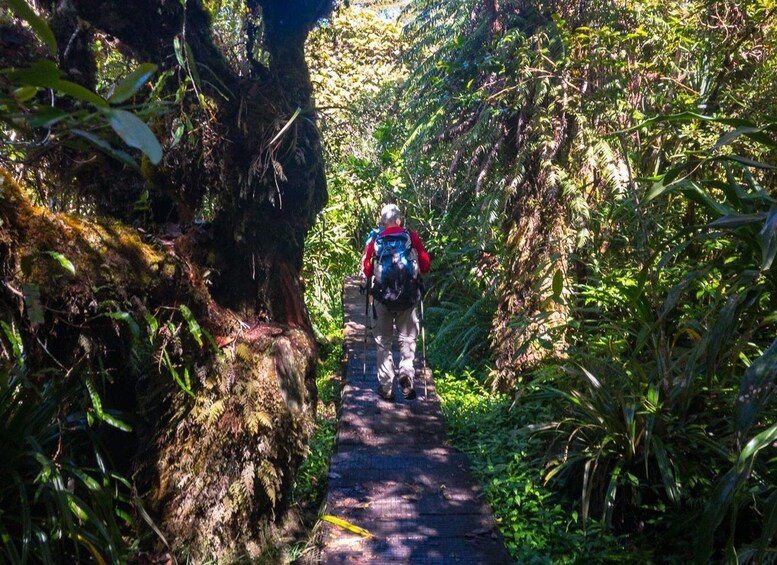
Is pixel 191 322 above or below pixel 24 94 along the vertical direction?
below

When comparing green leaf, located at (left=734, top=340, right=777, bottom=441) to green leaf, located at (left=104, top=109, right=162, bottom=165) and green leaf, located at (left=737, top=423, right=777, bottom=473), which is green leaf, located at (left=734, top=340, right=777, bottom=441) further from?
green leaf, located at (left=104, top=109, right=162, bottom=165)

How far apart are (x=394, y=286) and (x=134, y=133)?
5.07 metres

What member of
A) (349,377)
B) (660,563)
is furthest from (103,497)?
(349,377)

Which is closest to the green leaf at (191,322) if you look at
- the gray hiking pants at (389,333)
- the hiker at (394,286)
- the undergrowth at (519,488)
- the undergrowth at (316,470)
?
the undergrowth at (316,470)

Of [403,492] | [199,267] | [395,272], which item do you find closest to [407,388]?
[395,272]

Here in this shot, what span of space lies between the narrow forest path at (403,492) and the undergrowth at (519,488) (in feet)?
0.35

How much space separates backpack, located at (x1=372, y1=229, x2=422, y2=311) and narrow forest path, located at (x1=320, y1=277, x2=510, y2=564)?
3.41ft

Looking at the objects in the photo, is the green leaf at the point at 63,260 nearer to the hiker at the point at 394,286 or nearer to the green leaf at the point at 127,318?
the green leaf at the point at 127,318

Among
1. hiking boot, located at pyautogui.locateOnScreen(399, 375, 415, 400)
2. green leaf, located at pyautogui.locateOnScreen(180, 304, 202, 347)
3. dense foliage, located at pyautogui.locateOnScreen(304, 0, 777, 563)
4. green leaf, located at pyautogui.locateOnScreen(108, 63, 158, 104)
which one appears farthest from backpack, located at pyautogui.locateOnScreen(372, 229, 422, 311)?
green leaf, located at pyautogui.locateOnScreen(108, 63, 158, 104)

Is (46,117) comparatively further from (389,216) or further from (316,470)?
(389,216)

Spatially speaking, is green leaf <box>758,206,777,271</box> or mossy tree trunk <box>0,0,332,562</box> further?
mossy tree trunk <box>0,0,332,562</box>

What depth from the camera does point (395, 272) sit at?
20.9 ft

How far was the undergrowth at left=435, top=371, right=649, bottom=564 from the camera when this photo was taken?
4047mm

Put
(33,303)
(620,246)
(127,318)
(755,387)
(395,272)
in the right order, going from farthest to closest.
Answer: (395,272) < (620,246) < (127,318) < (33,303) < (755,387)
